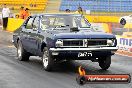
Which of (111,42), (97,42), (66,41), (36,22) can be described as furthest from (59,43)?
(36,22)

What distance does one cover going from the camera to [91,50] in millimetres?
10250

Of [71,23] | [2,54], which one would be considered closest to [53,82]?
[71,23]

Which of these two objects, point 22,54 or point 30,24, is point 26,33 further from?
point 22,54

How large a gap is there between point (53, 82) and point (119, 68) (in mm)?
3240

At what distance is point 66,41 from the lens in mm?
10234

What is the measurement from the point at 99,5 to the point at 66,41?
38.8m

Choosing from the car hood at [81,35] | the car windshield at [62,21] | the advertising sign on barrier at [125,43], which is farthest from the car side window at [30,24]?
the advertising sign on barrier at [125,43]

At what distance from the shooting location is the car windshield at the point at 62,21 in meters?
11.5

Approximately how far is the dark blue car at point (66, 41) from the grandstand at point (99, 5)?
117 feet

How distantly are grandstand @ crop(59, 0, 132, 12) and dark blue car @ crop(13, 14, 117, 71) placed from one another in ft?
117

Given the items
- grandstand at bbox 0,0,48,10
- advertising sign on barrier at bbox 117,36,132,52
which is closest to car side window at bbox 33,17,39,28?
advertising sign on barrier at bbox 117,36,132,52

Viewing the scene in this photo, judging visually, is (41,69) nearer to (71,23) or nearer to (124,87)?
(71,23)

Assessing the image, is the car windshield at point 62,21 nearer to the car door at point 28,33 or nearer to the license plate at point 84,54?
the car door at point 28,33

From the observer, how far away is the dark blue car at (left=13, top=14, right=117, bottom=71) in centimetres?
1020
